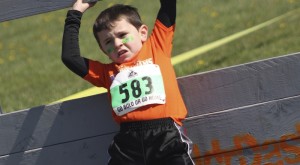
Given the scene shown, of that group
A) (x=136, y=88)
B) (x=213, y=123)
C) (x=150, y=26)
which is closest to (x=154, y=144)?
(x=136, y=88)

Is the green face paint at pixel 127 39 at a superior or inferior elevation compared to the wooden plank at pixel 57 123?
superior

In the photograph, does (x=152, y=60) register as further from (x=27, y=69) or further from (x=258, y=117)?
(x=27, y=69)

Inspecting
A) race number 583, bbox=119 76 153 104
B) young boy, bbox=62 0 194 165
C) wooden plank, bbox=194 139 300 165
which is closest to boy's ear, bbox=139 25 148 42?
young boy, bbox=62 0 194 165

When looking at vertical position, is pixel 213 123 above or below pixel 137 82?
below

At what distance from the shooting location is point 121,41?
3.58 meters

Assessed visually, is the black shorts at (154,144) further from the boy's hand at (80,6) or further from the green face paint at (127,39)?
the boy's hand at (80,6)

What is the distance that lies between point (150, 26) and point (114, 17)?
237 inches

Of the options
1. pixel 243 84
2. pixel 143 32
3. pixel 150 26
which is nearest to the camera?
pixel 143 32

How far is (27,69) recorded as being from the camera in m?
8.48

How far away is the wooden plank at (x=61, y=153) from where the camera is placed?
3891 mm

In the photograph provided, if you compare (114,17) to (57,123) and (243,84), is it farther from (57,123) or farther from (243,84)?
(243,84)

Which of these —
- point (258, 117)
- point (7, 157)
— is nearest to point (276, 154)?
point (258, 117)

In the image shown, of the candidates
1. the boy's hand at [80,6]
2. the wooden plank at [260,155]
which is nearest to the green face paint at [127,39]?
the boy's hand at [80,6]

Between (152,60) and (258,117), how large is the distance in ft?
2.44
